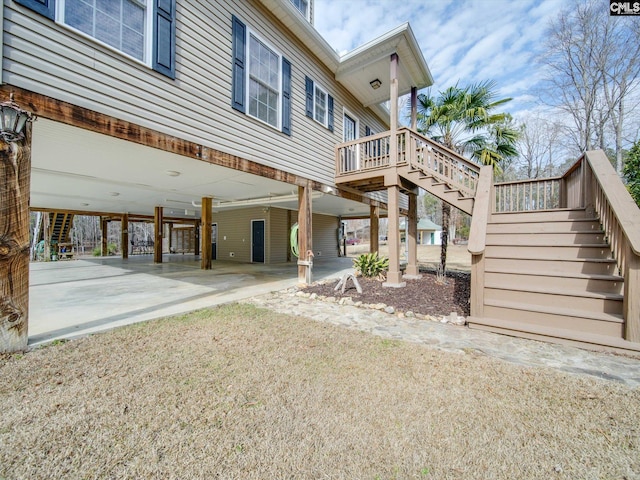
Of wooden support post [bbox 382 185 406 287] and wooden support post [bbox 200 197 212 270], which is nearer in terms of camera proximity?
wooden support post [bbox 382 185 406 287]

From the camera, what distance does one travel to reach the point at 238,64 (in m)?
4.70

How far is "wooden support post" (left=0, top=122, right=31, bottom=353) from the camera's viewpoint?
2.45 meters

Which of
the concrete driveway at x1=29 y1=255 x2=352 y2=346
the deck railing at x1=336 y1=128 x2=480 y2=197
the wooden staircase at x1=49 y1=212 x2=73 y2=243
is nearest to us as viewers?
the concrete driveway at x1=29 y1=255 x2=352 y2=346

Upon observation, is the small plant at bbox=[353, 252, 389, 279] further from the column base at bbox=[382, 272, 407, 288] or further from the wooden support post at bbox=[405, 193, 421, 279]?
the column base at bbox=[382, 272, 407, 288]

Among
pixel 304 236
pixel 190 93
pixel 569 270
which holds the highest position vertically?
pixel 190 93

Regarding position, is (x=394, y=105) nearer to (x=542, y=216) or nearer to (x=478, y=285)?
(x=542, y=216)

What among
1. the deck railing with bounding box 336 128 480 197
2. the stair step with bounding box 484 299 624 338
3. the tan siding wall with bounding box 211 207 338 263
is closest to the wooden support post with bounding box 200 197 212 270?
the tan siding wall with bounding box 211 207 338 263

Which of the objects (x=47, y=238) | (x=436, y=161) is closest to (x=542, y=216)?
(x=436, y=161)

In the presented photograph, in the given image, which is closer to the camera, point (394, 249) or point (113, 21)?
point (113, 21)

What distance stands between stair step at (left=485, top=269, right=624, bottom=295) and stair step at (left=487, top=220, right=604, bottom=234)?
0.91m

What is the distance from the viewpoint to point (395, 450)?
1500 mm

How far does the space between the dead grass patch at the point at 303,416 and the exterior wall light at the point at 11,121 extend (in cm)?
203

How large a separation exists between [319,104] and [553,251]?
582 cm

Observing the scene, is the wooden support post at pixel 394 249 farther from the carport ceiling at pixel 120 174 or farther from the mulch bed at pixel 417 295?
the carport ceiling at pixel 120 174
